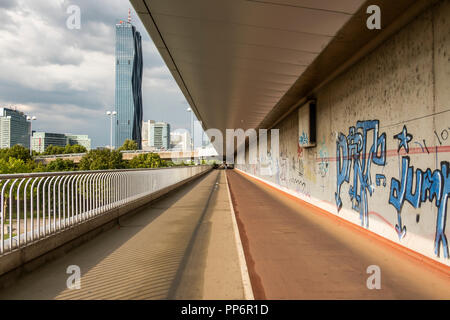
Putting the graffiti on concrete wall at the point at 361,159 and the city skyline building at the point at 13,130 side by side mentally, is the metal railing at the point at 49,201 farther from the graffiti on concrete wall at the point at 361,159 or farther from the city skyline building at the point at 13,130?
the city skyline building at the point at 13,130

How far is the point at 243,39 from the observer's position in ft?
21.0

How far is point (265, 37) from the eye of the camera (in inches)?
245

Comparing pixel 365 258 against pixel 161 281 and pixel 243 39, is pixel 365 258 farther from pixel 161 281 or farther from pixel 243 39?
pixel 243 39

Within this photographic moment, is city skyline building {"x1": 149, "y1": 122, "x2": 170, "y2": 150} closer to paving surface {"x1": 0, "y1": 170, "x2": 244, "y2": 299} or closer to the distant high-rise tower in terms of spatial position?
the distant high-rise tower

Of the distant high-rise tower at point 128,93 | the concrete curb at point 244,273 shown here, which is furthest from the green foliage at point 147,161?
the distant high-rise tower at point 128,93

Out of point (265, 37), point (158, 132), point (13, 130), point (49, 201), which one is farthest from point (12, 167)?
point (158, 132)

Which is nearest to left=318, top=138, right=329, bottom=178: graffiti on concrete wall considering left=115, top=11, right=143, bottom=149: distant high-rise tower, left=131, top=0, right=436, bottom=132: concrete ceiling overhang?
left=131, top=0, right=436, bottom=132: concrete ceiling overhang

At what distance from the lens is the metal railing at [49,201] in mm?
3980

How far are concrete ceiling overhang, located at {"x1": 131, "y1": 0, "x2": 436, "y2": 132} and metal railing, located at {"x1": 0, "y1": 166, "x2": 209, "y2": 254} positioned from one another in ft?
11.9

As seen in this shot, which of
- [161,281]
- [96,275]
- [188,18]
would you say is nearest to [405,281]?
[161,281]

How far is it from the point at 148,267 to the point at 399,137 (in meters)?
5.14

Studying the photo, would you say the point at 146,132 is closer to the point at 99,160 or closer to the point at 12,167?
the point at 99,160

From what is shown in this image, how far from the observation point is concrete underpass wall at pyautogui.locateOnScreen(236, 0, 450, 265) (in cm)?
425

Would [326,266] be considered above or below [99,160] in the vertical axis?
below
